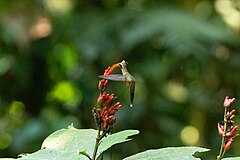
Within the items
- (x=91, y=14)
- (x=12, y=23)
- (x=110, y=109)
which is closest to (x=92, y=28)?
(x=91, y=14)

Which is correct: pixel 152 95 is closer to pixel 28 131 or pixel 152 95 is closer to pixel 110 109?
pixel 28 131

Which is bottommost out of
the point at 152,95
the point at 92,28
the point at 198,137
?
the point at 198,137

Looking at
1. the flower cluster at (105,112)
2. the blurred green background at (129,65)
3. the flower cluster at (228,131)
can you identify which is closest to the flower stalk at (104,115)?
the flower cluster at (105,112)

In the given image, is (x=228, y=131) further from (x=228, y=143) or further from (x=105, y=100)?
(x=105, y=100)

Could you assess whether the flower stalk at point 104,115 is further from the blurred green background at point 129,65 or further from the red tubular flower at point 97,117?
the blurred green background at point 129,65

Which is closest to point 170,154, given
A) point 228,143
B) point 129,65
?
point 228,143

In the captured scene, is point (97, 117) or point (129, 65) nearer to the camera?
point (97, 117)

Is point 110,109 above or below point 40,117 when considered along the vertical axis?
above
